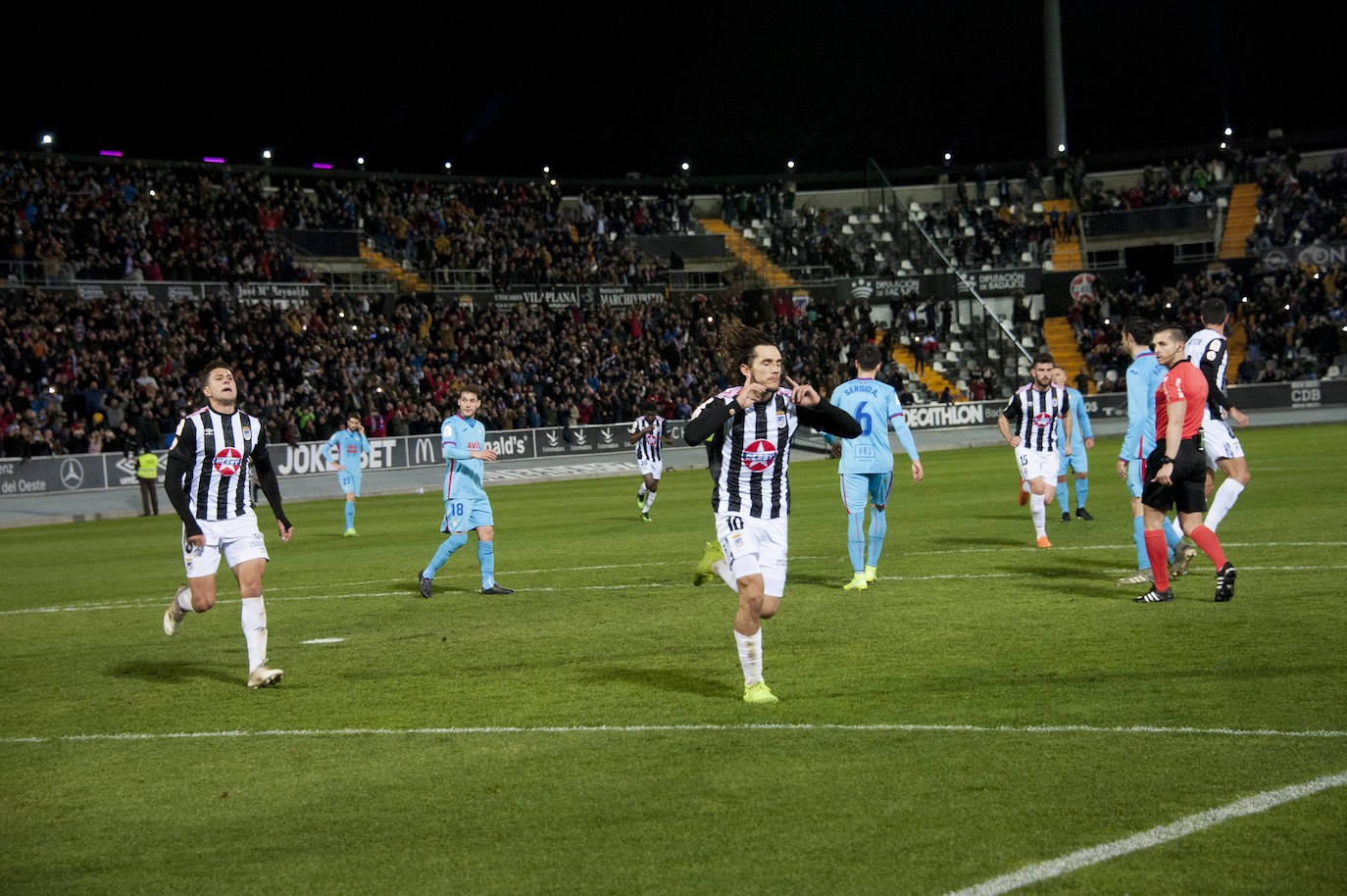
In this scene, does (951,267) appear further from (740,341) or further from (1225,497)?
(740,341)

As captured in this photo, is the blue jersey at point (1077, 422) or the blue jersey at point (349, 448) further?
the blue jersey at point (349, 448)

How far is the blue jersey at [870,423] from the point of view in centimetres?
1318

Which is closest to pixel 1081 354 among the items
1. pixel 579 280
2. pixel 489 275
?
pixel 579 280

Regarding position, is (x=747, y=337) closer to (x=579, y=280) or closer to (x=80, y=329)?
(x=80, y=329)

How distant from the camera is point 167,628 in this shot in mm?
10180

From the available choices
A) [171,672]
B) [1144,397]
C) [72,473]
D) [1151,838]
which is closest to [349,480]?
[72,473]

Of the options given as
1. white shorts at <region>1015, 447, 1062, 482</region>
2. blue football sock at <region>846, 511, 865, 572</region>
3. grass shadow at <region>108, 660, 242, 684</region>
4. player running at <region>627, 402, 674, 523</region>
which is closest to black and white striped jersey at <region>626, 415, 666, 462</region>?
player running at <region>627, 402, 674, 523</region>

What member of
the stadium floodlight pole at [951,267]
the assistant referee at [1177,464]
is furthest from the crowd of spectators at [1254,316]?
the assistant referee at [1177,464]

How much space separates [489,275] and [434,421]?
1158 cm

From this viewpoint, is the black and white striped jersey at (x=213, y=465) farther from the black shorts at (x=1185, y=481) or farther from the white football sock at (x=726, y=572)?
the black shorts at (x=1185, y=481)

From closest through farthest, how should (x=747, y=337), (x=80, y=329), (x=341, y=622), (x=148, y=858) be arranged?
(x=148, y=858) < (x=747, y=337) < (x=341, y=622) < (x=80, y=329)

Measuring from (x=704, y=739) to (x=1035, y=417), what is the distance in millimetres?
10214

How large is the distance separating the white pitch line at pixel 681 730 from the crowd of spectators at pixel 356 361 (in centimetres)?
2606

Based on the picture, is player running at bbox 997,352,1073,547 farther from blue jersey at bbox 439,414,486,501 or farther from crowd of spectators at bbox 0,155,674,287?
crowd of spectators at bbox 0,155,674,287
